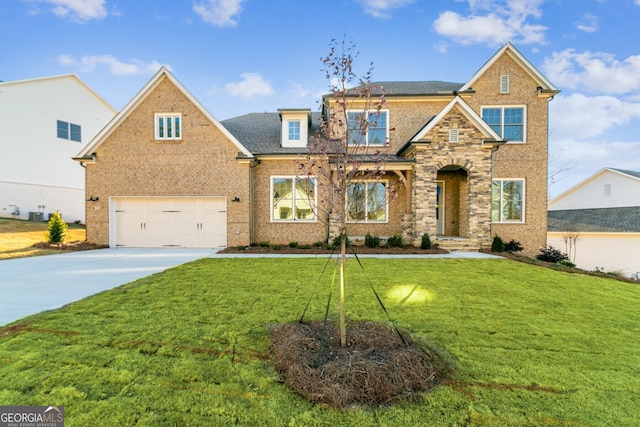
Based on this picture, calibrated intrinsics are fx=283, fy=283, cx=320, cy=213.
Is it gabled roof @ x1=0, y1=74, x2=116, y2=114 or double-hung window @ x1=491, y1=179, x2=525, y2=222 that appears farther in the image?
gabled roof @ x1=0, y1=74, x2=116, y2=114

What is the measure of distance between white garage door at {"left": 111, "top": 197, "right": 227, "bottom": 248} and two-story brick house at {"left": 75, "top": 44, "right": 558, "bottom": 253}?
5 cm

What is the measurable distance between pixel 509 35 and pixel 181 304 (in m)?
18.9

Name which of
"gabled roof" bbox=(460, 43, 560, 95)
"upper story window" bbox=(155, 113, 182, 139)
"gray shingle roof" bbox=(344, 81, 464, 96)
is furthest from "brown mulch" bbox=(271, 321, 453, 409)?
"gabled roof" bbox=(460, 43, 560, 95)

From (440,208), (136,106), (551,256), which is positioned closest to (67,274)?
(136,106)

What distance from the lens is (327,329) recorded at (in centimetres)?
389

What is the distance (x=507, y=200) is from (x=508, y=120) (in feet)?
13.0

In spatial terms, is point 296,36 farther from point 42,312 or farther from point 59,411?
point 59,411

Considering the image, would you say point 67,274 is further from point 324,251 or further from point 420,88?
point 420,88

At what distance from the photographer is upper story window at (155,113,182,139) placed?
12.8 meters

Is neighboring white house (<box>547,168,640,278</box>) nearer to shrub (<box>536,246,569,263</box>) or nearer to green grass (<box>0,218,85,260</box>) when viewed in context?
shrub (<box>536,246,569,263</box>)

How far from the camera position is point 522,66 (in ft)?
45.0

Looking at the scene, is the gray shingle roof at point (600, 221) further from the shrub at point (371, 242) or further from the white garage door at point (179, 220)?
the white garage door at point (179, 220)

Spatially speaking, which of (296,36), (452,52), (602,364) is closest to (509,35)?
(452,52)

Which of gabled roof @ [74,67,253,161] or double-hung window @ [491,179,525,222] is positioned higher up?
gabled roof @ [74,67,253,161]
